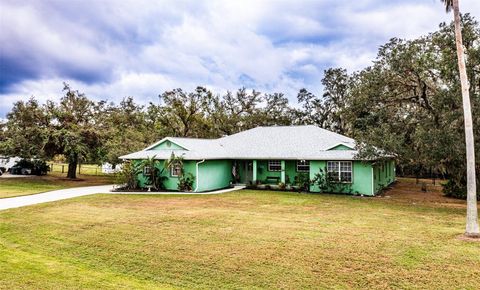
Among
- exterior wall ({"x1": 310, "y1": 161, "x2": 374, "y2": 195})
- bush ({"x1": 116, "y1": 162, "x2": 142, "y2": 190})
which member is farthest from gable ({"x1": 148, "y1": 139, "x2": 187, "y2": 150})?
exterior wall ({"x1": 310, "y1": 161, "x2": 374, "y2": 195})

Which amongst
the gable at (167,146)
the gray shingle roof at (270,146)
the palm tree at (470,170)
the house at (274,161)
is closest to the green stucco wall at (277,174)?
the house at (274,161)

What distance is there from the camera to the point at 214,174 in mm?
22594

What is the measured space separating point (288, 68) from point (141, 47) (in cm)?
1469

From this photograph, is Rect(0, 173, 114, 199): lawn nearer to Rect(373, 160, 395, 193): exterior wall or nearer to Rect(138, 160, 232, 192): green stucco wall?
Rect(138, 160, 232, 192): green stucco wall

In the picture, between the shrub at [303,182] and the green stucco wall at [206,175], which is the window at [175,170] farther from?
the shrub at [303,182]

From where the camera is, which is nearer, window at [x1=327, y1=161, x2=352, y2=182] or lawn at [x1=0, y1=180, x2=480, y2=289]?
lawn at [x1=0, y1=180, x2=480, y2=289]

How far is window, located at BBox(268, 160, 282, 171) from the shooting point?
23663mm

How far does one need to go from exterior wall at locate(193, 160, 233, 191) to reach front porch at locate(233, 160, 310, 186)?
Result: 122cm

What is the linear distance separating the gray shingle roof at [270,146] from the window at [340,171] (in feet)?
2.08

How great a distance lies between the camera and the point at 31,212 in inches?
529

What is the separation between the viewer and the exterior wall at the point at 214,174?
21.4 metres

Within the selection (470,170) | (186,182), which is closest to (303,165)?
(186,182)

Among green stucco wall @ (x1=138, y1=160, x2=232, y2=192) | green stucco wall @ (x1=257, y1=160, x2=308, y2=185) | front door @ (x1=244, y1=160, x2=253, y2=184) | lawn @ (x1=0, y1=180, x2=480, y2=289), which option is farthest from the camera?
front door @ (x1=244, y1=160, x2=253, y2=184)

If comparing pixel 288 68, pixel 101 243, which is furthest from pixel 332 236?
pixel 288 68
